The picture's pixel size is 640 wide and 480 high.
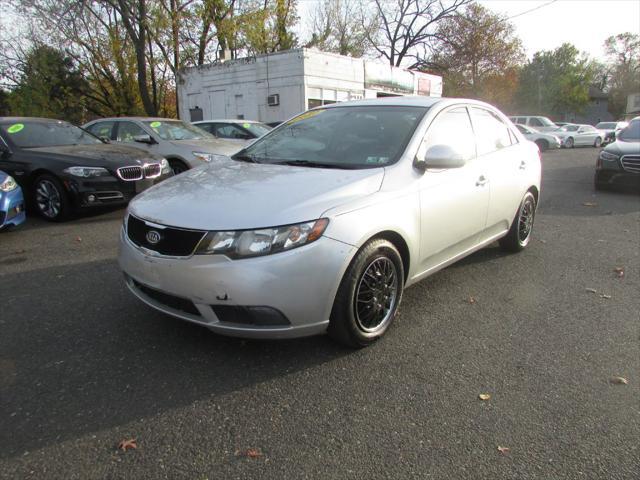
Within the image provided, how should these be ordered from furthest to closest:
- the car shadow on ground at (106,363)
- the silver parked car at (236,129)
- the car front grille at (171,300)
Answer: the silver parked car at (236,129), the car front grille at (171,300), the car shadow on ground at (106,363)

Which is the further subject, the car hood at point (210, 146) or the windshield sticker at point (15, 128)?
the car hood at point (210, 146)

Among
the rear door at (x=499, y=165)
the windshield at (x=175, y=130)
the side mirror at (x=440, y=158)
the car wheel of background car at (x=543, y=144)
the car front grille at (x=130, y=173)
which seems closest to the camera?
the side mirror at (x=440, y=158)

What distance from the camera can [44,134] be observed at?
7148 millimetres

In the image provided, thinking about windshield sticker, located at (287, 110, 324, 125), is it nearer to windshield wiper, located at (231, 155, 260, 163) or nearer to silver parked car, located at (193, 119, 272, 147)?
windshield wiper, located at (231, 155, 260, 163)

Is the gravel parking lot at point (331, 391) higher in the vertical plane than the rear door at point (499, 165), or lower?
lower

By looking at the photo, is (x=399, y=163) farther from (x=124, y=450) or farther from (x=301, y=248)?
(x=124, y=450)

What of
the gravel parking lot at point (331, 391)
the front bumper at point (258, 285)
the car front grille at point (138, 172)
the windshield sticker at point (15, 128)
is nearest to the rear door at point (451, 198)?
the gravel parking lot at point (331, 391)

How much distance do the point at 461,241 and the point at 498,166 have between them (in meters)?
0.93

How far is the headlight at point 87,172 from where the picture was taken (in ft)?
20.5

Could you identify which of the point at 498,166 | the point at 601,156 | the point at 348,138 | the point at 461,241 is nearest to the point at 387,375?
the point at 461,241

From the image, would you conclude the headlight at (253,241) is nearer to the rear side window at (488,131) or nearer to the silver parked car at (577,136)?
the rear side window at (488,131)

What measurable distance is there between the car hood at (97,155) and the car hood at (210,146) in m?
1.21

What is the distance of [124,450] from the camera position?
6.82ft

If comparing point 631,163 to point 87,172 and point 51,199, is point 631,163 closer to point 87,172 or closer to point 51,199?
point 87,172
